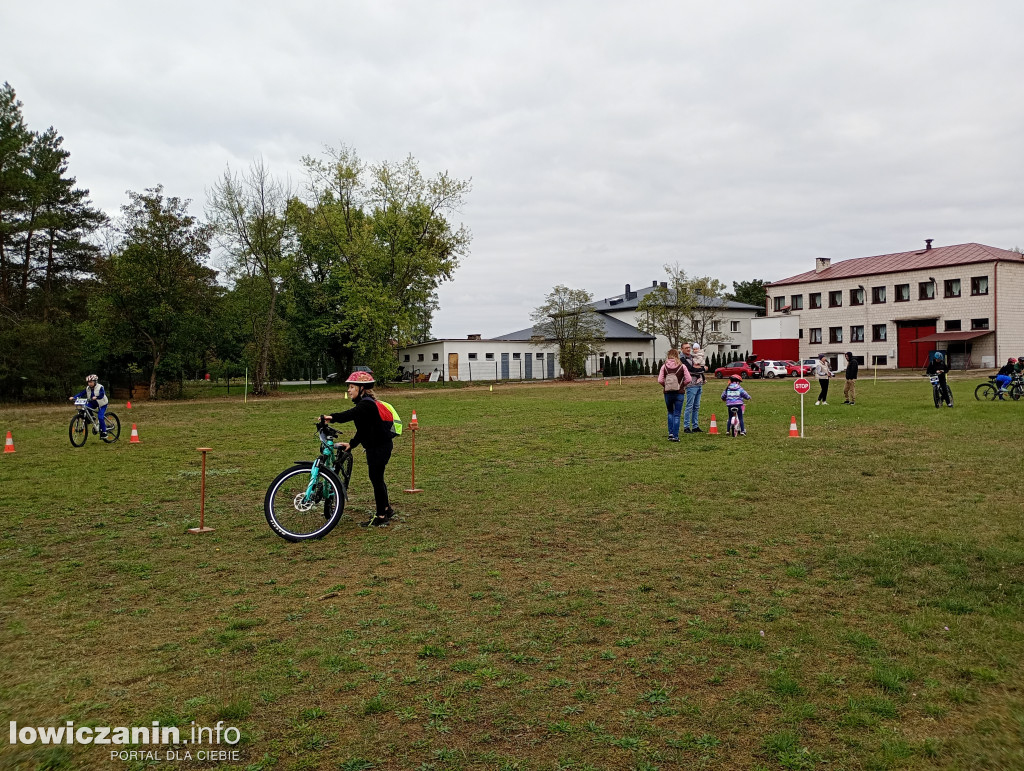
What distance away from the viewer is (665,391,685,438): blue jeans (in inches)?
647

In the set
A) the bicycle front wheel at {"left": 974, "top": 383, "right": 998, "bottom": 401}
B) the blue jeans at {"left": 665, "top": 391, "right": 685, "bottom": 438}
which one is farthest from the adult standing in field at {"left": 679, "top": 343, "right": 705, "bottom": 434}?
the bicycle front wheel at {"left": 974, "top": 383, "right": 998, "bottom": 401}

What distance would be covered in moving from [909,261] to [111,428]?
6877 cm

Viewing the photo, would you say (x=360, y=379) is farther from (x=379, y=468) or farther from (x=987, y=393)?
(x=987, y=393)

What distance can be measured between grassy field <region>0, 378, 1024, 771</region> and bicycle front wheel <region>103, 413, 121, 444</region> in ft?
25.1

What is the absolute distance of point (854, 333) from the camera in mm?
70312

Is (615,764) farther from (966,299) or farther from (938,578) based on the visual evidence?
(966,299)

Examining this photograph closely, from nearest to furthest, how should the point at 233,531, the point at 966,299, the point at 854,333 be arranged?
the point at 233,531, the point at 966,299, the point at 854,333

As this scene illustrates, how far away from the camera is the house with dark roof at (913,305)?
198 feet

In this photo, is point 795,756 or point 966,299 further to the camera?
point 966,299

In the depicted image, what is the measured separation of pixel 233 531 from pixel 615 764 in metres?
6.52

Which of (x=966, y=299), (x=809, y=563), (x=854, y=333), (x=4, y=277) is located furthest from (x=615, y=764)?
(x=854, y=333)

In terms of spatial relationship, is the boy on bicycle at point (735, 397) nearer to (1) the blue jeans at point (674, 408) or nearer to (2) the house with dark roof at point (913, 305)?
(1) the blue jeans at point (674, 408)

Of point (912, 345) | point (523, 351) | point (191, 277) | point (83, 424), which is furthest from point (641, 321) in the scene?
point (83, 424)

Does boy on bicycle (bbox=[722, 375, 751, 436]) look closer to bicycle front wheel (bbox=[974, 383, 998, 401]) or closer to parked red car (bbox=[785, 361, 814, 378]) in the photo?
bicycle front wheel (bbox=[974, 383, 998, 401])
